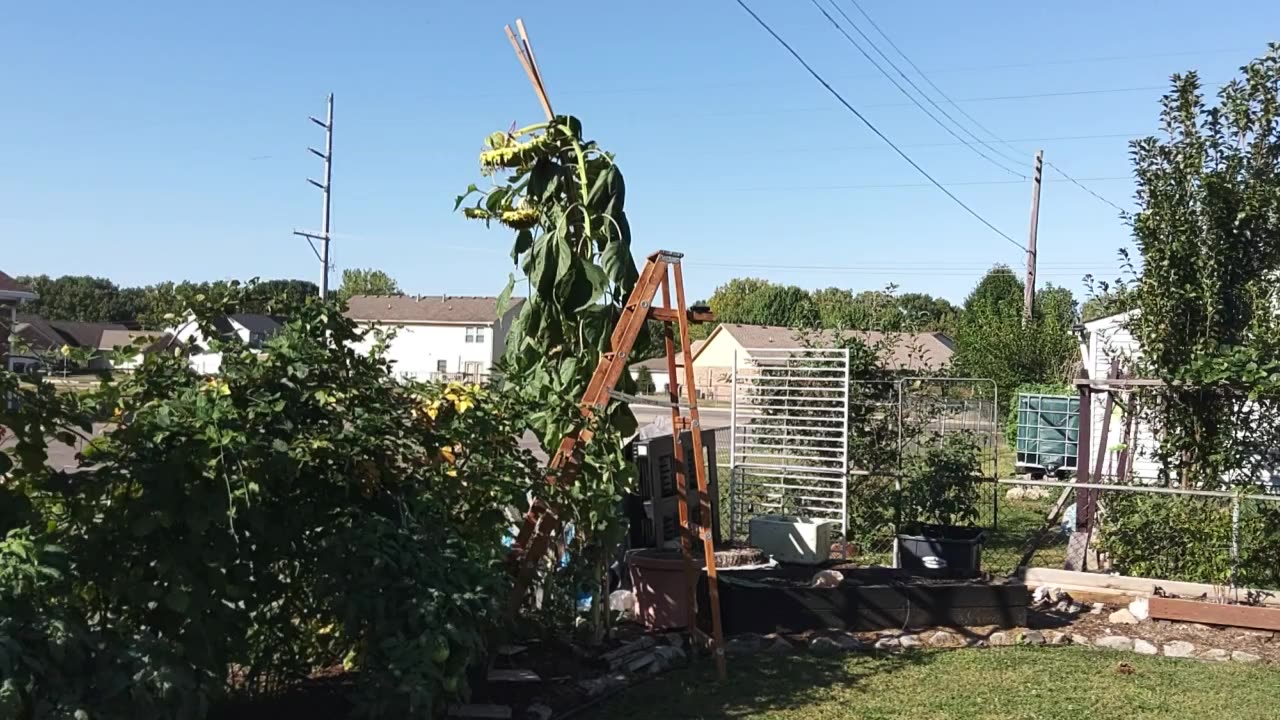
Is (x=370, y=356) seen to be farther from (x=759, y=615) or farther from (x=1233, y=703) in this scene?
(x=1233, y=703)

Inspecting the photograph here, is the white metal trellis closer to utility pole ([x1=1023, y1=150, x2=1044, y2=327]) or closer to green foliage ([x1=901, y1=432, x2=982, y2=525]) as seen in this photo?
green foliage ([x1=901, y1=432, x2=982, y2=525])

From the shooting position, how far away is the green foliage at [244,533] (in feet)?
11.6

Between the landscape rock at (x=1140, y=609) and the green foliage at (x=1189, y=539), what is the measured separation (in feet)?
2.33

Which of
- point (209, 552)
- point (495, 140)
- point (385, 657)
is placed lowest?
point (385, 657)

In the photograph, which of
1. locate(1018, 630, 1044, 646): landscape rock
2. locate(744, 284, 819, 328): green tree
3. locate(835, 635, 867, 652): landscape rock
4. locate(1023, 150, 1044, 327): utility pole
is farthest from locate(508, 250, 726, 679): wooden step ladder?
locate(744, 284, 819, 328): green tree

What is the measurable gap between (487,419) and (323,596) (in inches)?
49.4

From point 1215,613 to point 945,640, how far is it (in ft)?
7.33

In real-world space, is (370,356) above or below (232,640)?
above

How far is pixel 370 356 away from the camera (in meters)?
5.09

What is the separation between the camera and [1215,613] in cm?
795

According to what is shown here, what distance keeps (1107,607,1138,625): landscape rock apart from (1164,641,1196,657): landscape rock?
0.64 meters

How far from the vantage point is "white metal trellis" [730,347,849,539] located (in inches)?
449

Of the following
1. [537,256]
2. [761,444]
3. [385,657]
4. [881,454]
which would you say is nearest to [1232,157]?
[881,454]

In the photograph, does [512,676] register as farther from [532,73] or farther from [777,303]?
[777,303]
